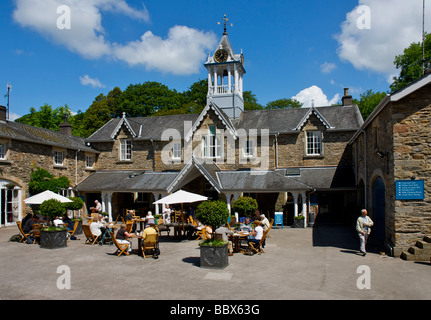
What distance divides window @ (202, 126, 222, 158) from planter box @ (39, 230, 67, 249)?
43.5ft

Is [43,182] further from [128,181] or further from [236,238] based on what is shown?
[236,238]

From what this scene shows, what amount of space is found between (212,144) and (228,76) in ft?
20.7

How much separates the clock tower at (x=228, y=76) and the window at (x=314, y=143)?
6157mm

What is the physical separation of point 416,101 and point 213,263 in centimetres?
877

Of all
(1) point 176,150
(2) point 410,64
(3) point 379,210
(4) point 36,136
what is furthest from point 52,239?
(2) point 410,64

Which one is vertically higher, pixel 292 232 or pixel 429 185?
pixel 429 185

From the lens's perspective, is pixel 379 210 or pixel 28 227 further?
pixel 28 227

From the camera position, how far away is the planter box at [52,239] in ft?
45.4

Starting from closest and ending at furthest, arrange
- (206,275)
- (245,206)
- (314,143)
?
1. (206,275)
2. (245,206)
3. (314,143)

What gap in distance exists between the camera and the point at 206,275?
32.3 ft

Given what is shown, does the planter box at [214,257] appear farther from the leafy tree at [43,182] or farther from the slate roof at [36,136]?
the slate roof at [36,136]

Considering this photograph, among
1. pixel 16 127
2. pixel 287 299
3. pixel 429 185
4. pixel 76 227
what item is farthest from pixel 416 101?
pixel 16 127
